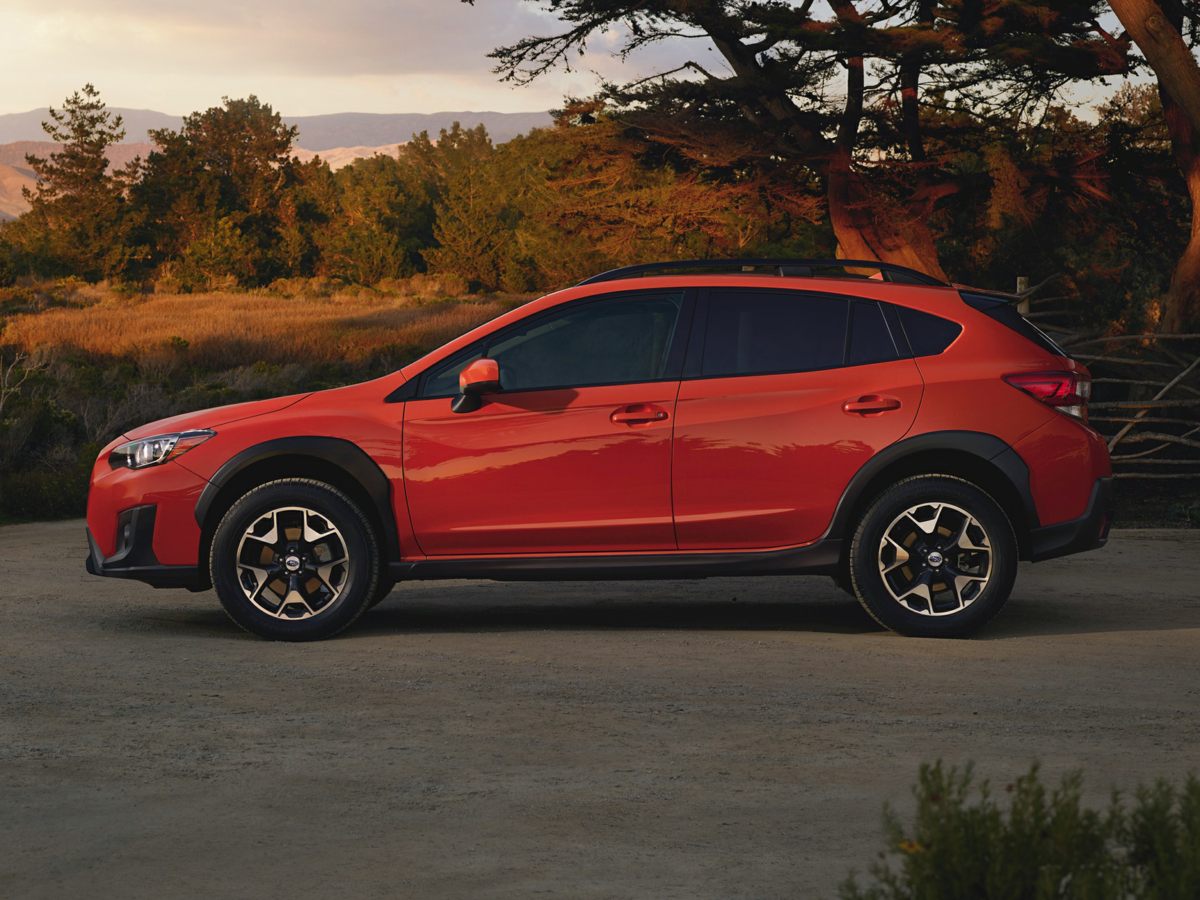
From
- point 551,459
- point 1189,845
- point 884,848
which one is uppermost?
point 551,459

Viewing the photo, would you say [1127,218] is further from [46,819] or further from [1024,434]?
[46,819]

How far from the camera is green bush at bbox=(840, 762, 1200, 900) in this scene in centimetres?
316

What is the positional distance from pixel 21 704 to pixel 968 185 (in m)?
18.8

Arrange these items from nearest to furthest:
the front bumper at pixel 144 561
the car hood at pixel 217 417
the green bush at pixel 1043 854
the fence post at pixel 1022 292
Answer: the green bush at pixel 1043 854 < the front bumper at pixel 144 561 < the car hood at pixel 217 417 < the fence post at pixel 1022 292

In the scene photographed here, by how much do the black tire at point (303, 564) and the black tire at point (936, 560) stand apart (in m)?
2.45

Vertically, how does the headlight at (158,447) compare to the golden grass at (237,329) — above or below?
below

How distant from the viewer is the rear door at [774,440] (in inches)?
328

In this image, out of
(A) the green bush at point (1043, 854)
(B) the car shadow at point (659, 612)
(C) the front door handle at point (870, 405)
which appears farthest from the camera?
(B) the car shadow at point (659, 612)

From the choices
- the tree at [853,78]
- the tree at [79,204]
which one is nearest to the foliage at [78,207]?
the tree at [79,204]

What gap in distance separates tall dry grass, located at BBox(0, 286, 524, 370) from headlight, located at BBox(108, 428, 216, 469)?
2107cm

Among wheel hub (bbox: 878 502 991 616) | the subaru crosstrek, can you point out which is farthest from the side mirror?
wheel hub (bbox: 878 502 991 616)

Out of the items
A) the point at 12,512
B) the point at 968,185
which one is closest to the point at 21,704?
the point at 12,512

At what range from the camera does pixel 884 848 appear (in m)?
4.73

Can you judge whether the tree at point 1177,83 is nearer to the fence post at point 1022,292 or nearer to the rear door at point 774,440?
the fence post at point 1022,292
